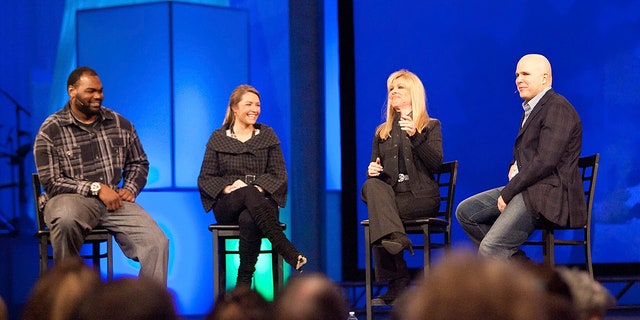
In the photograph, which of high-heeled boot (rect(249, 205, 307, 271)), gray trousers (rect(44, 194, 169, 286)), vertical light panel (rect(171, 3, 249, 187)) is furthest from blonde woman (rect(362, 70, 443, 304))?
vertical light panel (rect(171, 3, 249, 187))

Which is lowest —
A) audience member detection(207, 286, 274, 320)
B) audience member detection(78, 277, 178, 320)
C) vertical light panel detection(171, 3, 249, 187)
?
audience member detection(207, 286, 274, 320)

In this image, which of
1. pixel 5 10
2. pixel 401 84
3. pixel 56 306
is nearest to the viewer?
pixel 56 306

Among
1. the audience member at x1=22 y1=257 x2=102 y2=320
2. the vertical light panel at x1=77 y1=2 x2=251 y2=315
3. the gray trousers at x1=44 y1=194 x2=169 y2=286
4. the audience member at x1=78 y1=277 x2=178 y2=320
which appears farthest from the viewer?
the vertical light panel at x1=77 y1=2 x2=251 y2=315

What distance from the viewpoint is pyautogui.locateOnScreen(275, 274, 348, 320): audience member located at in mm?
1135

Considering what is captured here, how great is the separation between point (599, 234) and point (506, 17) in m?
1.64

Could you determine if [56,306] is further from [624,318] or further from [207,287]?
[207,287]

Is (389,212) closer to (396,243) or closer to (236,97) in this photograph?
(396,243)

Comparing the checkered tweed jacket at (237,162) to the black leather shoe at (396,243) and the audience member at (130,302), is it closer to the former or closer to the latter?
the black leather shoe at (396,243)

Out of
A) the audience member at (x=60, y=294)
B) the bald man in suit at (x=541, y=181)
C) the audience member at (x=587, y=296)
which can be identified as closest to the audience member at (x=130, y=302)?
the audience member at (x=60, y=294)

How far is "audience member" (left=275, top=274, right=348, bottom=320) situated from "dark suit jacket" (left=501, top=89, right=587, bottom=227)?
278cm

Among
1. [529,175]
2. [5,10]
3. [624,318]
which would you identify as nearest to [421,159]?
Answer: [529,175]

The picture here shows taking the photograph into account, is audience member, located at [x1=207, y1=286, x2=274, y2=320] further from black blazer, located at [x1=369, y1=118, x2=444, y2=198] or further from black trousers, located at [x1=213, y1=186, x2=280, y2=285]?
black blazer, located at [x1=369, y1=118, x2=444, y2=198]

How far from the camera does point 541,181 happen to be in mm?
3906

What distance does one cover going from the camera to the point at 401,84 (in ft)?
14.8
